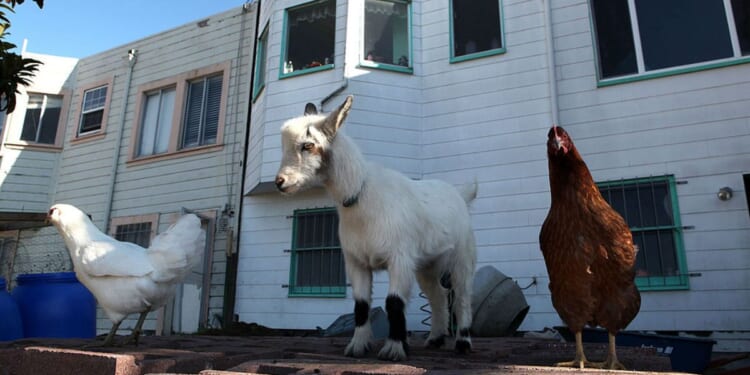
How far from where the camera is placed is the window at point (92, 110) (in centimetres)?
1251

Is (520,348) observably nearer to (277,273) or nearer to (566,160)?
(566,160)

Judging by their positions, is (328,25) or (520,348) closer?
(520,348)

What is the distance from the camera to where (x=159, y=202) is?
1073 cm

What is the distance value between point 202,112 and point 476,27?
6164 millimetres

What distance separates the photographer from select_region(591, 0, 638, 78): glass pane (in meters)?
7.52

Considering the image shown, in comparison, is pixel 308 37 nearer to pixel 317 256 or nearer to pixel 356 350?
pixel 317 256

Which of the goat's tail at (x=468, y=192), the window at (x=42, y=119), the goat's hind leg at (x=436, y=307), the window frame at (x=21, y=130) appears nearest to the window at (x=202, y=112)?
the window frame at (x=21, y=130)

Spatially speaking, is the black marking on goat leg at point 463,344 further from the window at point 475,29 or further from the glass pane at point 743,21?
the glass pane at point 743,21

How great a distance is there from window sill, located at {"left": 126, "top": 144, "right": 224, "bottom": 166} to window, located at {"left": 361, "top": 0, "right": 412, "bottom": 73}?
393 cm

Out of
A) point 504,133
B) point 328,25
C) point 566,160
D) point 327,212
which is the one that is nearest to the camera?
point 566,160

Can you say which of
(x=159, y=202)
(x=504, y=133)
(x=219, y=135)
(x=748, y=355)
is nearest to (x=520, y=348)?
(x=748, y=355)

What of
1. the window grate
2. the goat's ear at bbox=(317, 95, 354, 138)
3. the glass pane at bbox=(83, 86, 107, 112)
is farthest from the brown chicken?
the glass pane at bbox=(83, 86, 107, 112)

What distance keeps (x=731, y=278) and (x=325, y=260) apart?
18.3 ft

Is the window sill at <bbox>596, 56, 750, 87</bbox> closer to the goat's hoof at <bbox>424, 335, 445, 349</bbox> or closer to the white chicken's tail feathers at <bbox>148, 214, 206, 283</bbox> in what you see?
the goat's hoof at <bbox>424, 335, 445, 349</bbox>
